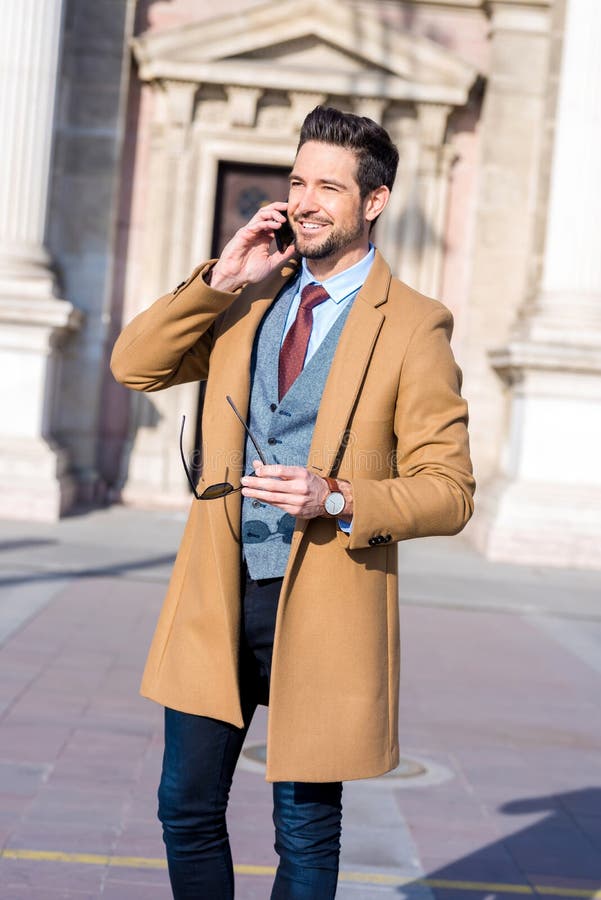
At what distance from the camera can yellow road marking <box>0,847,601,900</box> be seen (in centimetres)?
400

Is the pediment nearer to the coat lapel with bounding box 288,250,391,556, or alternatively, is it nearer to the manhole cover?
the manhole cover

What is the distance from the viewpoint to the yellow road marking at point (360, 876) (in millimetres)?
3998

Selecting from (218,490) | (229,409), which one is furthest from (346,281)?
(218,490)

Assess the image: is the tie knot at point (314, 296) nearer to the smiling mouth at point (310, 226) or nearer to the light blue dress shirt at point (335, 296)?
the light blue dress shirt at point (335, 296)

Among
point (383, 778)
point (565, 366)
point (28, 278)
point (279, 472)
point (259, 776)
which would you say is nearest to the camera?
point (279, 472)

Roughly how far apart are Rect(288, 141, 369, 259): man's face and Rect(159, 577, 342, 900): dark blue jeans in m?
0.73

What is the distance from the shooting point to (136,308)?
1352cm

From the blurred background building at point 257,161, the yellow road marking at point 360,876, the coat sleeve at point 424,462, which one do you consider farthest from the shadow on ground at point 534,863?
the blurred background building at point 257,161

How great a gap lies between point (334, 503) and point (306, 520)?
0.16 m

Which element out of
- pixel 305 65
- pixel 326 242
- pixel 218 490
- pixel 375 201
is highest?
pixel 305 65

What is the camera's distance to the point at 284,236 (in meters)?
3.00

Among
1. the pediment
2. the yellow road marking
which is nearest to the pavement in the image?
the yellow road marking

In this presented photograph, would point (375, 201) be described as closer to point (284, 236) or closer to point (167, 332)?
point (284, 236)

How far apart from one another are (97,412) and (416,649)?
6566mm
